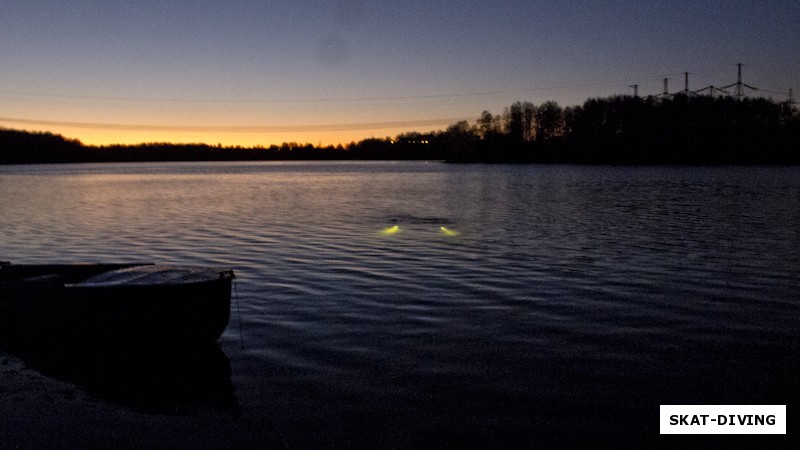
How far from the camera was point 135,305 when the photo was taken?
41.6 feet

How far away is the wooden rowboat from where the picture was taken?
12562 mm

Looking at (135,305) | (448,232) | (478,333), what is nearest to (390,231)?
(448,232)

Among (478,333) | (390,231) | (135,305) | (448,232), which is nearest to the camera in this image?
(135,305)

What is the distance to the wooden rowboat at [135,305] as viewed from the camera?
41.2ft

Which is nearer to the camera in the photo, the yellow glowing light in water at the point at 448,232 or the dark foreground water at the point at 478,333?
the dark foreground water at the point at 478,333

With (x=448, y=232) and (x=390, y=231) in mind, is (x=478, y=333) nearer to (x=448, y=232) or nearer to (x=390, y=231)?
(x=448, y=232)

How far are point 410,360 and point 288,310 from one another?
5.35m

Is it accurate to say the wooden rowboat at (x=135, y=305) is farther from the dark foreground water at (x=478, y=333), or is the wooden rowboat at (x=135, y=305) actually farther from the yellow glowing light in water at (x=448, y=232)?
the yellow glowing light in water at (x=448, y=232)

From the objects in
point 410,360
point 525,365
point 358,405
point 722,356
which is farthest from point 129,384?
point 722,356

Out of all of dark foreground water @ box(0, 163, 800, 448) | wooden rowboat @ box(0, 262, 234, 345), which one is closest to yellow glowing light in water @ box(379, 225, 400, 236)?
dark foreground water @ box(0, 163, 800, 448)

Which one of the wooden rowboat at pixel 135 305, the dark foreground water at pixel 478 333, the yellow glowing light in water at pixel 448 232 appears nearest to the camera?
the dark foreground water at pixel 478 333

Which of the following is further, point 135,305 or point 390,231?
point 390,231

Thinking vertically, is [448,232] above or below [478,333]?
above

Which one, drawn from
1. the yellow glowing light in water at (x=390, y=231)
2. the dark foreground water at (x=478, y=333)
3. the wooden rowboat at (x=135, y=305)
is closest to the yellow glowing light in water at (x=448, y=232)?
the dark foreground water at (x=478, y=333)
